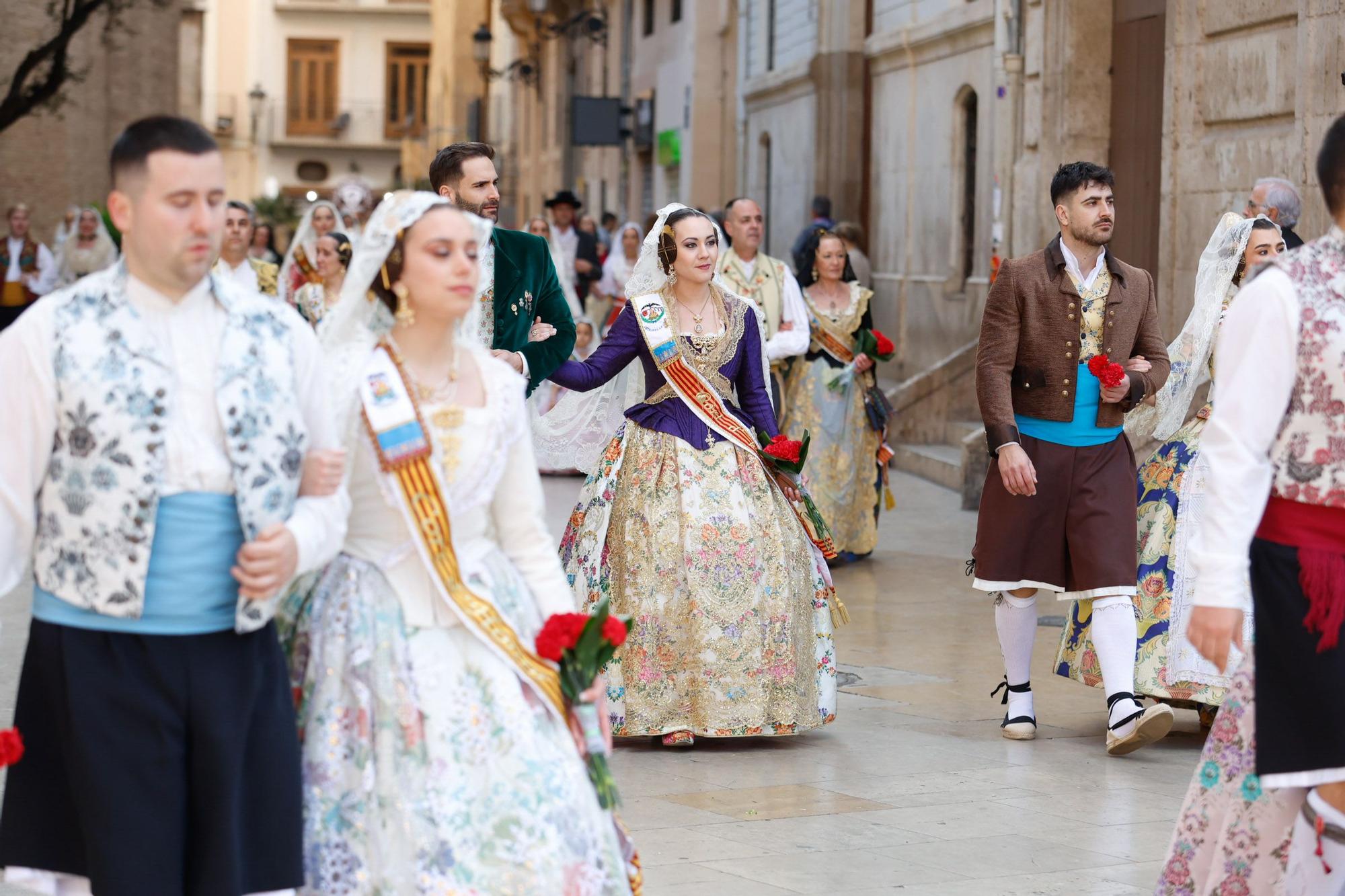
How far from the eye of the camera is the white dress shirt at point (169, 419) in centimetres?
349

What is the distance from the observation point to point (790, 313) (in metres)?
10.8

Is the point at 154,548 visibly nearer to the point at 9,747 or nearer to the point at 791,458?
the point at 9,747

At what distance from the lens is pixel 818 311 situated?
37.9 feet

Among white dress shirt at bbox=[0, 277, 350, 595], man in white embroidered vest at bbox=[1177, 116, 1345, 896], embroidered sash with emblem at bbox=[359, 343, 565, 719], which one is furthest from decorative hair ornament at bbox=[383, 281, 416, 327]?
man in white embroidered vest at bbox=[1177, 116, 1345, 896]

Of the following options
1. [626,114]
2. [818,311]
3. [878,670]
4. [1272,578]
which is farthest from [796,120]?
[1272,578]

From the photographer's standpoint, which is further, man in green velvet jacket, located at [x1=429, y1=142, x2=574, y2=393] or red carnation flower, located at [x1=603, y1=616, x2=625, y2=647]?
man in green velvet jacket, located at [x1=429, y1=142, x2=574, y2=393]

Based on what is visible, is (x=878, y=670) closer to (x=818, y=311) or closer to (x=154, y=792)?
(x=818, y=311)

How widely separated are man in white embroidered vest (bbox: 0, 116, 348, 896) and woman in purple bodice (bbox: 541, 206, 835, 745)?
326cm

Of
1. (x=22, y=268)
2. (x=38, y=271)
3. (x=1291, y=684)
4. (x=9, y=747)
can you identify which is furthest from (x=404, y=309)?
(x=38, y=271)

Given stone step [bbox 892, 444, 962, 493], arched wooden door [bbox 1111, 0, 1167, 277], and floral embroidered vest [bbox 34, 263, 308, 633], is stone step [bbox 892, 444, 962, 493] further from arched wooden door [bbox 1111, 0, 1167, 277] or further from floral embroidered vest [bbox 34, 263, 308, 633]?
floral embroidered vest [bbox 34, 263, 308, 633]

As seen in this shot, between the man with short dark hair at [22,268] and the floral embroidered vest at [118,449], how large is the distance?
56.9ft

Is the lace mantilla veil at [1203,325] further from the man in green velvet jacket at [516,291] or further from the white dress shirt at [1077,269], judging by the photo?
the man in green velvet jacket at [516,291]

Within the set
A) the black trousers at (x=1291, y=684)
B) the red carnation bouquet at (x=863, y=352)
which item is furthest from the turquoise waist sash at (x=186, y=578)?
the red carnation bouquet at (x=863, y=352)

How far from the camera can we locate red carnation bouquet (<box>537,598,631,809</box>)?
3.90 meters
